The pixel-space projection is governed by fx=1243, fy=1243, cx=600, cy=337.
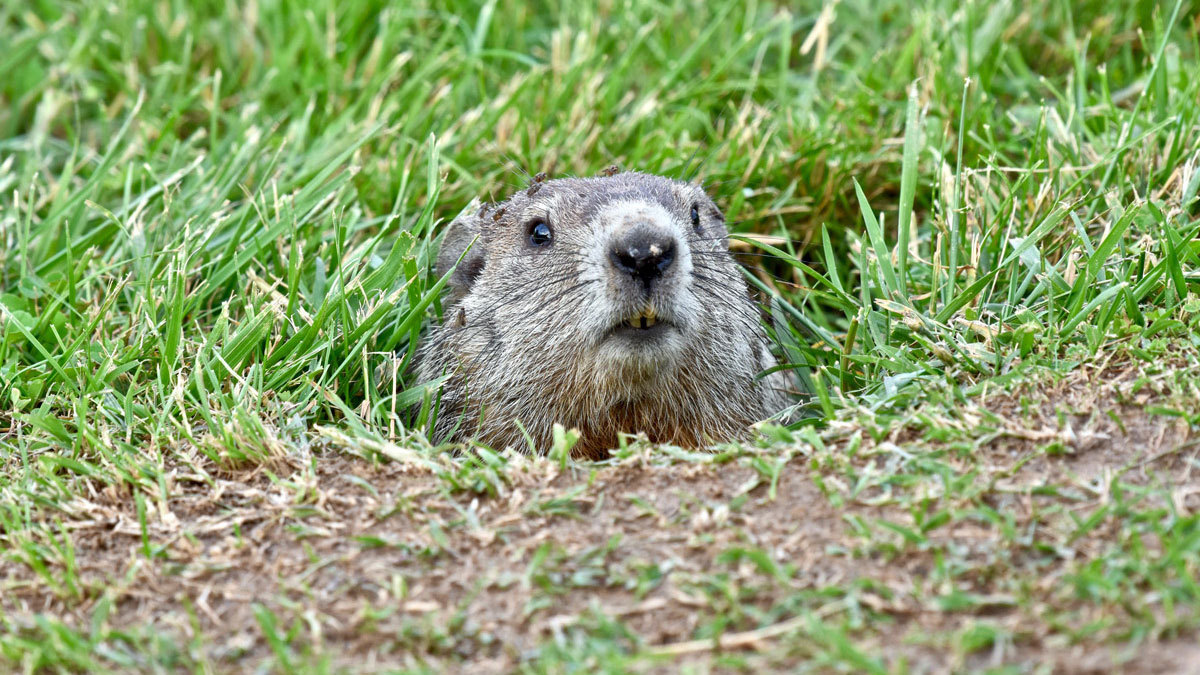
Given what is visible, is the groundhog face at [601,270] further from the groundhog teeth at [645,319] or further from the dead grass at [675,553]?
the dead grass at [675,553]

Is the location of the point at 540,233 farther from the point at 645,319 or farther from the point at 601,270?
the point at 645,319

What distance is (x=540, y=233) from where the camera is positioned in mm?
4750

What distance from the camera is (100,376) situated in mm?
4176

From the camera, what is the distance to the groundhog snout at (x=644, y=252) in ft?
12.9

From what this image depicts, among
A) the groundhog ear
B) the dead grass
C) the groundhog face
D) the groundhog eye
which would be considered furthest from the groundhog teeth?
the groundhog ear

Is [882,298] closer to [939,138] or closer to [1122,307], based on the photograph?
[1122,307]

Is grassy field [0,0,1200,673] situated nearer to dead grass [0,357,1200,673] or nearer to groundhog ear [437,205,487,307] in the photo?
dead grass [0,357,1200,673]

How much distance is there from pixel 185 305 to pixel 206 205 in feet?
2.51

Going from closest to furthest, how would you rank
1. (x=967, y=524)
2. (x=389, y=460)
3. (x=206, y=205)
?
(x=967, y=524) < (x=389, y=460) < (x=206, y=205)

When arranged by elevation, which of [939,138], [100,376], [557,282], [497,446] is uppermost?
[939,138]

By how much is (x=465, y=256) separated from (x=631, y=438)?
112 cm

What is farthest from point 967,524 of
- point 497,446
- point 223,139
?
point 223,139

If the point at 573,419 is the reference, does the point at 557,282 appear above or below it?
above

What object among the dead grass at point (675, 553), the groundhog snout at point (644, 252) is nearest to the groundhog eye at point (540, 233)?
the groundhog snout at point (644, 252)
